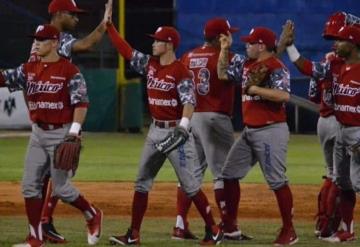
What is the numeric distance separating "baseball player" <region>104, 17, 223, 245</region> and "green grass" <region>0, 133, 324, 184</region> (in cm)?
621

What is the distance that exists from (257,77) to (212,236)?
1360 millimetres

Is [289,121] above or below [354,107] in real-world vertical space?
below

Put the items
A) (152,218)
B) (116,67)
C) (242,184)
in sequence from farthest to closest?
1. (116,67)
2. (242,184)
3. (152,218)

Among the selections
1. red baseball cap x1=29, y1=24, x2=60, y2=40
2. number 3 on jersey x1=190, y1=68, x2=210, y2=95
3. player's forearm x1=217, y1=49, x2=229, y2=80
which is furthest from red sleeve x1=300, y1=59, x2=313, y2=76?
red baseball cap x1=29, y1=24, x2=60, y2=40

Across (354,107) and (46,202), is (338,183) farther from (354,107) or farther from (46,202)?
(46,202)

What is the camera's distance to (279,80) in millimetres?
9547

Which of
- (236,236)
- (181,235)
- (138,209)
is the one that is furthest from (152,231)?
(138,209)

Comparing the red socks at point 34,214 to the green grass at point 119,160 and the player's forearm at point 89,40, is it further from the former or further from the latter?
the green grass at point 119,160

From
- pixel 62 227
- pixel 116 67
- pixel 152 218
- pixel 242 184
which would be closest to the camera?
pixel 62 227

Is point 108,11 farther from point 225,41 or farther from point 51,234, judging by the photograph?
point 51,234

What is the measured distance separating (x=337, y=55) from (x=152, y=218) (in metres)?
2.95

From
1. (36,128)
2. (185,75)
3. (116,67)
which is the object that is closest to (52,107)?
(36,128)

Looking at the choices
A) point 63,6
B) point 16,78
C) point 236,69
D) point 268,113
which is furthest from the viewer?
point 236,69

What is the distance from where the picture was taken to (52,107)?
9195 mm
